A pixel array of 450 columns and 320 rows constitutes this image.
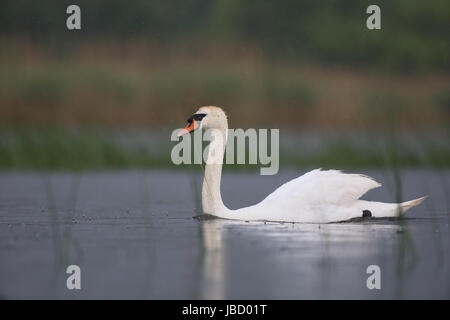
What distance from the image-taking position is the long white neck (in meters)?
11.1

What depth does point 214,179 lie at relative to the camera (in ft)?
37.4

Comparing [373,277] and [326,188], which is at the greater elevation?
[326,188]

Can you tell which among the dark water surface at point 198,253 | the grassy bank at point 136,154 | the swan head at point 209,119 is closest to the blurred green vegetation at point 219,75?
the grassy bank at point 136,154

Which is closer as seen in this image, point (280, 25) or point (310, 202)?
point (310, 202)

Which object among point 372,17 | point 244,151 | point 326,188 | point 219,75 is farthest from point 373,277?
point 372,17

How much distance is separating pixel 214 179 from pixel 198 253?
255 centimetres

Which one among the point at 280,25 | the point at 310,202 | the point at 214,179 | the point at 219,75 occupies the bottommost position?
the point at 310,202

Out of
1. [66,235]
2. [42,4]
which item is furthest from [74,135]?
[42,4]

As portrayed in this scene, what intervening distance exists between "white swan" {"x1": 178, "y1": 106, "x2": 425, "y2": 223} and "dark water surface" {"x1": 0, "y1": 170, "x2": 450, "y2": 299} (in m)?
0.13

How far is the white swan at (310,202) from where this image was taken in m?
11.0

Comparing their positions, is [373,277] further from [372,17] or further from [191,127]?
[372,17]

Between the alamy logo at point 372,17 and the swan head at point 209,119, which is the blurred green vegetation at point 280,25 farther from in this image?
the swan head at point 209,119
